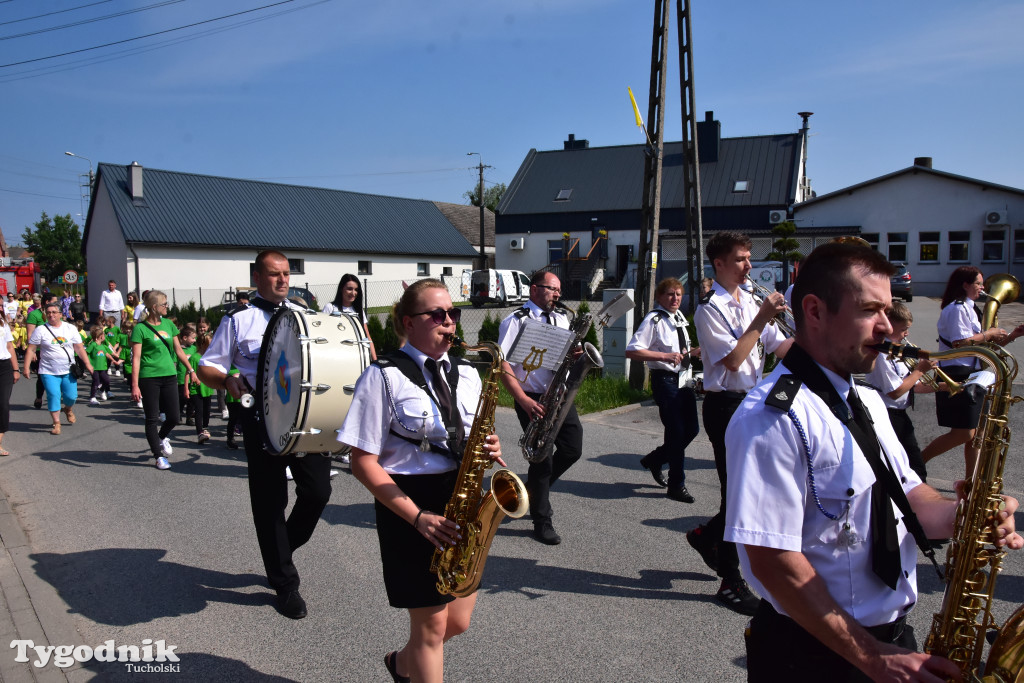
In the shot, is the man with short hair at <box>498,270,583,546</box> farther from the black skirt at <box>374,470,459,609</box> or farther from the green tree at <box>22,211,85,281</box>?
the green tree at <box>22,211,85,281</box>

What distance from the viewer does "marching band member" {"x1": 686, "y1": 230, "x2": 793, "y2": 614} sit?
424 centimetres

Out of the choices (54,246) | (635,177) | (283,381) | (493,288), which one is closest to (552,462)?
(283,381)

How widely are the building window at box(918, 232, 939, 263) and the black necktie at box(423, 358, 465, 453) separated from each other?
35.5 metres

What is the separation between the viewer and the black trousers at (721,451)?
420 cm

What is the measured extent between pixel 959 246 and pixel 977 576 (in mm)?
36309

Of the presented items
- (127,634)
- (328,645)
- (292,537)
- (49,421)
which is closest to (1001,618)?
(328,645)

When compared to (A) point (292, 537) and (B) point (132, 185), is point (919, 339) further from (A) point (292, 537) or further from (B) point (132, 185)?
(B) point (132, 185)

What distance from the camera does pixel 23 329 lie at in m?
17.6

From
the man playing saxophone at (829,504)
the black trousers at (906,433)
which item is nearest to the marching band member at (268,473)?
the man playing saxophone at (829,504)

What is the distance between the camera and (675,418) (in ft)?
20.0

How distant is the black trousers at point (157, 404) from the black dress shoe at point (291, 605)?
14.4ft

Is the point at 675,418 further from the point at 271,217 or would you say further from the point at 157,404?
the point at 271,217

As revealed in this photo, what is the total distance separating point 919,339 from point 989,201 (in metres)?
19.1

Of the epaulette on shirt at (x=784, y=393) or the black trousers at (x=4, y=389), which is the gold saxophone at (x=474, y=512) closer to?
the epaulette on shirt at (x=784, y=393)
